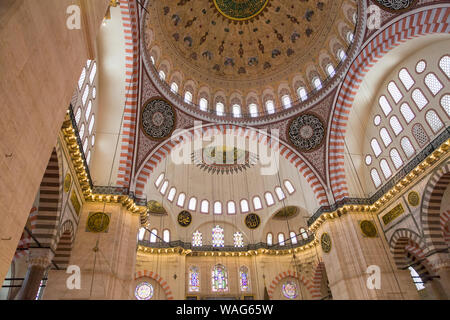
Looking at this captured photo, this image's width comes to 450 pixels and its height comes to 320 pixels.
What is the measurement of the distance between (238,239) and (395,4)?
44.7 ft

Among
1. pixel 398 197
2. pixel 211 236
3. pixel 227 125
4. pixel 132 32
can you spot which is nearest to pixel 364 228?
pixel 398 197

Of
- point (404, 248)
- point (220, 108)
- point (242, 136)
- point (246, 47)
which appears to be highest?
point (246, 47)

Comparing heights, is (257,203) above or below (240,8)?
below

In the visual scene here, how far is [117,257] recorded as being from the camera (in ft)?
30.3

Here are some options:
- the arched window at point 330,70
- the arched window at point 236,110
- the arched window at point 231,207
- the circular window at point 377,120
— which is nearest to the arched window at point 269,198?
the arched window at point 231,207

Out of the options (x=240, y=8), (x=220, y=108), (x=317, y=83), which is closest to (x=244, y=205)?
(x=220, y=108)

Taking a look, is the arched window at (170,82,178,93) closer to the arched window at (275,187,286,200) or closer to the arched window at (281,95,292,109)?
the arched window at (281,95,292,109)

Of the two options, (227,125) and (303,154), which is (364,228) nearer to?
(303,154)

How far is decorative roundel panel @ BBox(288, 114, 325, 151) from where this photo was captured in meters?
13.3

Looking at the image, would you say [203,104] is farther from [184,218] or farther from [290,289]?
[290,289]

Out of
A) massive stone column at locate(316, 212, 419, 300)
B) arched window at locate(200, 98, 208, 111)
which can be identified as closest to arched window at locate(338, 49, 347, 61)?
arched window at locate(200, 98, 208, 111)

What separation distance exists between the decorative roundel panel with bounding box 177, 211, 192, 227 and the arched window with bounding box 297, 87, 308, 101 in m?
9.10

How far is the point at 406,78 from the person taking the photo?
1109cm

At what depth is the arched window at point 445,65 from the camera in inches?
372
